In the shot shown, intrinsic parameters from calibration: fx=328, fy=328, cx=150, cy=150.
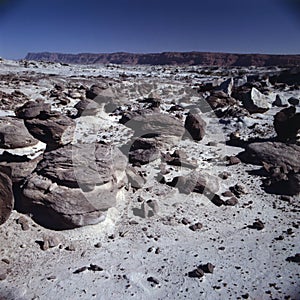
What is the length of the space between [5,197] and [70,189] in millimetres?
856

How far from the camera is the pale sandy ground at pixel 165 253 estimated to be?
3.63 m

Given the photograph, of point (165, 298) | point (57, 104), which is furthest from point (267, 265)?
point (57, 104)

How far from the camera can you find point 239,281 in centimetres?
374

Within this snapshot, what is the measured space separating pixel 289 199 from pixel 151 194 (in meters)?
2.33

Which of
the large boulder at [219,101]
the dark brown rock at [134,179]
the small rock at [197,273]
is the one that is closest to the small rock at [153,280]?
the small rock at [197,273]

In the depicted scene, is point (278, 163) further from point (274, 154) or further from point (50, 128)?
point (50, 128)

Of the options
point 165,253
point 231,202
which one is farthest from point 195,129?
point 165,253

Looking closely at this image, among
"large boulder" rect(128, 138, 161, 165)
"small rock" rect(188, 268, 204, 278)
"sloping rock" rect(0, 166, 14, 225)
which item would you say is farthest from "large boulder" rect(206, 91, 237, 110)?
"sloping rock" rect(0, 166, 14, 225)

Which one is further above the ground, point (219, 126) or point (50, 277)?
point (219, 126)

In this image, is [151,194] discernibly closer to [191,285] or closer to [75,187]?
[75,187]

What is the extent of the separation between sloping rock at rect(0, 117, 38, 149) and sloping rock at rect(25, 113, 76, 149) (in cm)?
14

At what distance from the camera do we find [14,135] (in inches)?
268

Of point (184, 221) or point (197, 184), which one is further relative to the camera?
point (197, 184)

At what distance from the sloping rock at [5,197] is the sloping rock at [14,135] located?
2442mm
